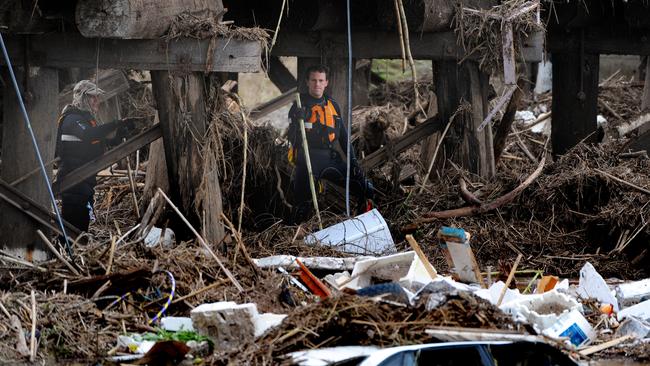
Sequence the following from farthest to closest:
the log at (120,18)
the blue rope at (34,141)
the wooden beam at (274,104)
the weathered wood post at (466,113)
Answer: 1. the wooden beam at (274,104)
2. the weathered wood post at (466,113)
3. the log at (120,18)
4. the blue rope at (34,141)

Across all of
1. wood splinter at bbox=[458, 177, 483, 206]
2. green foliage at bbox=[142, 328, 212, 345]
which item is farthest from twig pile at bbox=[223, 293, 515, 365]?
wood splinter at bbox=[458, 177, 483, 206]

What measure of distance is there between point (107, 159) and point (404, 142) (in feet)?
11.7

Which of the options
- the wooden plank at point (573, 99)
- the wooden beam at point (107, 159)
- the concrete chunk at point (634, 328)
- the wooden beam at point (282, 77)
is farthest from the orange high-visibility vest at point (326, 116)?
the wooden beam at point (282, 77)

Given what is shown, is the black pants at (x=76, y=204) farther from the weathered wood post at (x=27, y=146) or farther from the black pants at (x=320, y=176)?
the black pants at (x=320, y=176)

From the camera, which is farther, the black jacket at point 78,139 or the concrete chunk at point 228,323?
the black jacket at point 78,139

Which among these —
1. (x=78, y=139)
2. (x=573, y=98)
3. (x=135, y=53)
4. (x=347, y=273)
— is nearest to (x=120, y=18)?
(x=135, y=53)

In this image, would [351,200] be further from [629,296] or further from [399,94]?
[399,94]

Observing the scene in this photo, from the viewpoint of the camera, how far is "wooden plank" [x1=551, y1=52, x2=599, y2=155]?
46.9 feet

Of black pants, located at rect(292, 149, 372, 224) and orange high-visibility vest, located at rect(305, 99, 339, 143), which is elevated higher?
orange high-visibility vest, located at rect(305, 99, 339, 143)

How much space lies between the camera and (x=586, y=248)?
37.1ft

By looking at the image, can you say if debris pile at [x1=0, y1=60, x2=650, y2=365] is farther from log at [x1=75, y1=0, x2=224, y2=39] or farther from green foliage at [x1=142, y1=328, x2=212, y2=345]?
log at [x1=75, y1=0, x2=224, y2=39]

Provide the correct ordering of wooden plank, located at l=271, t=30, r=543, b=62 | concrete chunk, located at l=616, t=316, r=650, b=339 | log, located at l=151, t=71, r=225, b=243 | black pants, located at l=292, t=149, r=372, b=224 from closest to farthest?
concrete chunk, located at l=616, t=316, r=650, b=339 → log, located at l=151, t=71, r=225, b=243 → black pants, located at l=292, t=149, r=372, b=224 → wooden plank, located at l=271, t=30, r=543, b=62

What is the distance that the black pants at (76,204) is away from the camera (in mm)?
11055

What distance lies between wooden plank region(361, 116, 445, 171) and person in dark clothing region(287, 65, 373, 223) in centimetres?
85
